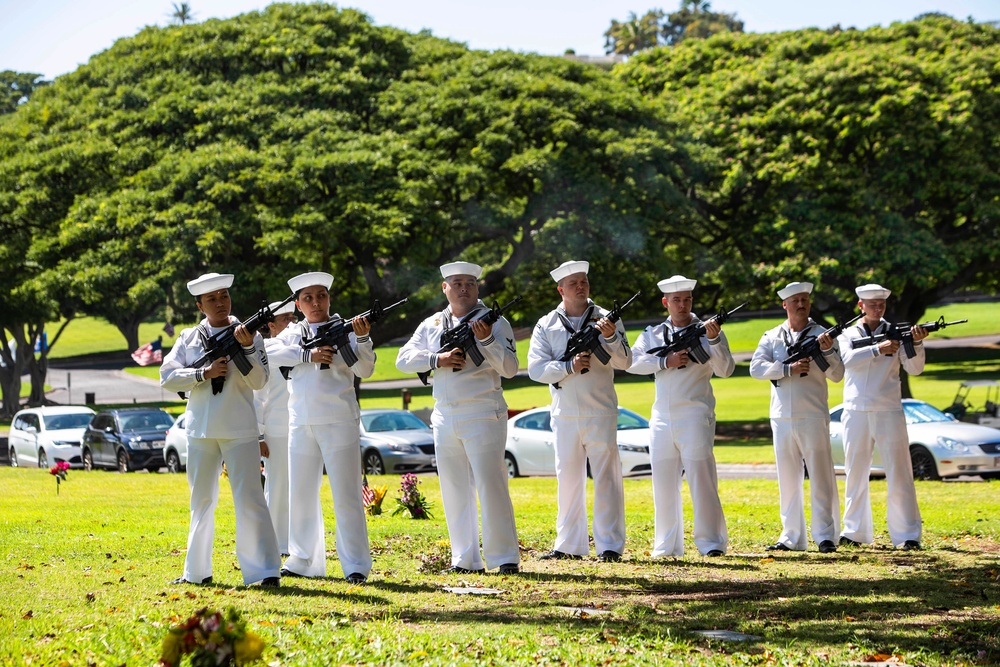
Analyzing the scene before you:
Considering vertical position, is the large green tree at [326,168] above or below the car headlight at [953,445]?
above

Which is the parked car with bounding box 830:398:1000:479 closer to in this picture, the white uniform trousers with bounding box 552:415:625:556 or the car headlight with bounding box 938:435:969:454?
the car headlight with bounding box 938:435:969:454

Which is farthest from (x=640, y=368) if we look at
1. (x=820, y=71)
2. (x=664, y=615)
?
(x=820, y=71)

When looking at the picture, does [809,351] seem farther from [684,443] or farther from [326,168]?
[326,168]

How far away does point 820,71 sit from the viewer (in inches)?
1145

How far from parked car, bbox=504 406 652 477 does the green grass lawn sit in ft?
25.6

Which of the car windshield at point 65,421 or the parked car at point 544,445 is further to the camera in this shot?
the car windshield at point 65,421

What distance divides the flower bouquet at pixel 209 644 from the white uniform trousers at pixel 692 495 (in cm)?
643

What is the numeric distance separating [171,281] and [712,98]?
13828 millimetres

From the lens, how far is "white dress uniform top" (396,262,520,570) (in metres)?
9.95

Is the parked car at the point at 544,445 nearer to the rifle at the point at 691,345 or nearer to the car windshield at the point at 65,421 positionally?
the rifle at the point at 691,345

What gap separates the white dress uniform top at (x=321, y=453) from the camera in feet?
31.2

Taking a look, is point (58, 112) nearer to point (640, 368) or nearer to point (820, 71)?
point (820, 71)

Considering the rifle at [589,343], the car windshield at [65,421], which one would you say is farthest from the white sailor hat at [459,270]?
the car windshield at [65,421]

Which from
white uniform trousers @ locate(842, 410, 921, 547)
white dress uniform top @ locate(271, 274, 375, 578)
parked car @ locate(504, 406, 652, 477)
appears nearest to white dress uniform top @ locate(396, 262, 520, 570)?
white dress uniform top @ locate(271, 274, 375, 578)
